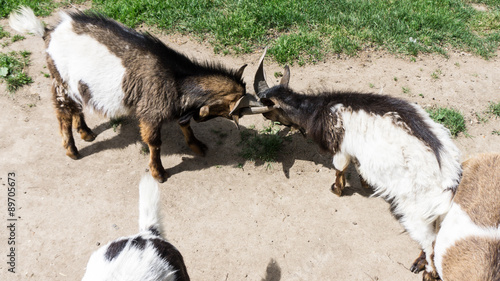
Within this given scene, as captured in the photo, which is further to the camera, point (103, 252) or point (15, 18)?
point (15, 18)

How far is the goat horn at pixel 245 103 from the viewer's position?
169 inches

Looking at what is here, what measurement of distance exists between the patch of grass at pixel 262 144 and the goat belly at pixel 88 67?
1.67 metres

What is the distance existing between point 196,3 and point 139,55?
9.77 ft

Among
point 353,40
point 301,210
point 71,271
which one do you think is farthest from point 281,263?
point 353,40

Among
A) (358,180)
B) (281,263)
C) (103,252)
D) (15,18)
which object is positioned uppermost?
(15,18)

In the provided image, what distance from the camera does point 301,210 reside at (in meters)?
4.53

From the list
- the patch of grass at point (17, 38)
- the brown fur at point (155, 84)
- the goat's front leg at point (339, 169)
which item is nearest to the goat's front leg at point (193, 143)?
the brown fur at point (155, 84)

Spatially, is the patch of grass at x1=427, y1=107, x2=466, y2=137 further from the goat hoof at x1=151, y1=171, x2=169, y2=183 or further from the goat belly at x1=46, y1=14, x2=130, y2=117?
the goat belly at x1=46, y1=14, x2=130, y2=117

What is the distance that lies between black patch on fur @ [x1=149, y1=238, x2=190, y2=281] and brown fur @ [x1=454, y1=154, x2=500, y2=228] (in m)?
2.51

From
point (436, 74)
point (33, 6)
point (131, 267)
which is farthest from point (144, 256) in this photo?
point (33, 6)

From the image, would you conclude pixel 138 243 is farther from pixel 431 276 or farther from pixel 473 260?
pixel 431 276

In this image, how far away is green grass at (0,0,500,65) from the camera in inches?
252

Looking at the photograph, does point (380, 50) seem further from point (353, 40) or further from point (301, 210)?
point (301, 210)

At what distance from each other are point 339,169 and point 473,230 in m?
1.46
